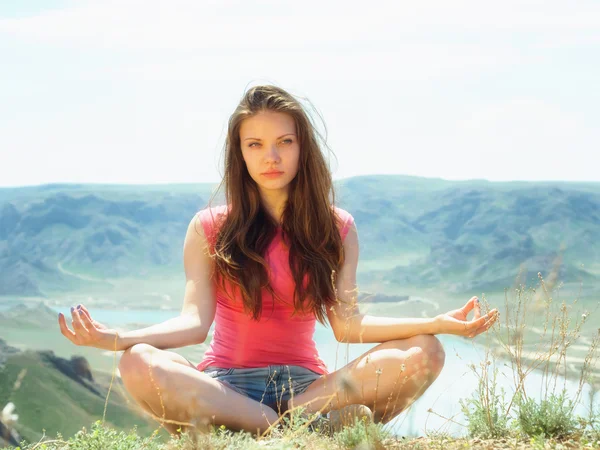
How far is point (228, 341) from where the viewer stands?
170 inches

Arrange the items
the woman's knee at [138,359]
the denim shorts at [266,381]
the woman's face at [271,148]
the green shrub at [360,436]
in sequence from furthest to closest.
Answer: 1. the woman's face at [271,148]
2. the denim shorts at [266,381]
3. the woman's knee at [138,359]
4. the green shrub at [360,436]

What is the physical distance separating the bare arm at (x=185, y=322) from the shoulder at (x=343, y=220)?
0.76 meters

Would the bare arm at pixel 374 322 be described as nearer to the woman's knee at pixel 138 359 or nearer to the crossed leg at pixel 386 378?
the crossed leg at pixel 386 378

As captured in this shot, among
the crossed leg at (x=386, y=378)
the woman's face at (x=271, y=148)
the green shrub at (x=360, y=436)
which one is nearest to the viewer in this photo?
the green shrub at (x=360, y=436)

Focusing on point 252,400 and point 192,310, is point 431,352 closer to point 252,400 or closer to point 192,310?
point 252,400

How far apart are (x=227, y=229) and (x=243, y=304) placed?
428 millimetres

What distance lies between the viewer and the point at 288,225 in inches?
175

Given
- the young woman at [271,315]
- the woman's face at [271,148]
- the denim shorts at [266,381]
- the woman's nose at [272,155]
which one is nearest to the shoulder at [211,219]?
the young woman at [271,315]

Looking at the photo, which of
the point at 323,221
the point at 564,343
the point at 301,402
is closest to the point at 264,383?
the point at 301,402

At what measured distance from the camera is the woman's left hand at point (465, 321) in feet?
12.7

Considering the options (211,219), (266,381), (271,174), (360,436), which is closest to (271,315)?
(266,381)

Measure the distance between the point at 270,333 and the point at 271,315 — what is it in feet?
0.31

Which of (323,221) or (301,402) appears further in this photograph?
(323,221)

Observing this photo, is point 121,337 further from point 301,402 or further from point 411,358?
point 411,358
